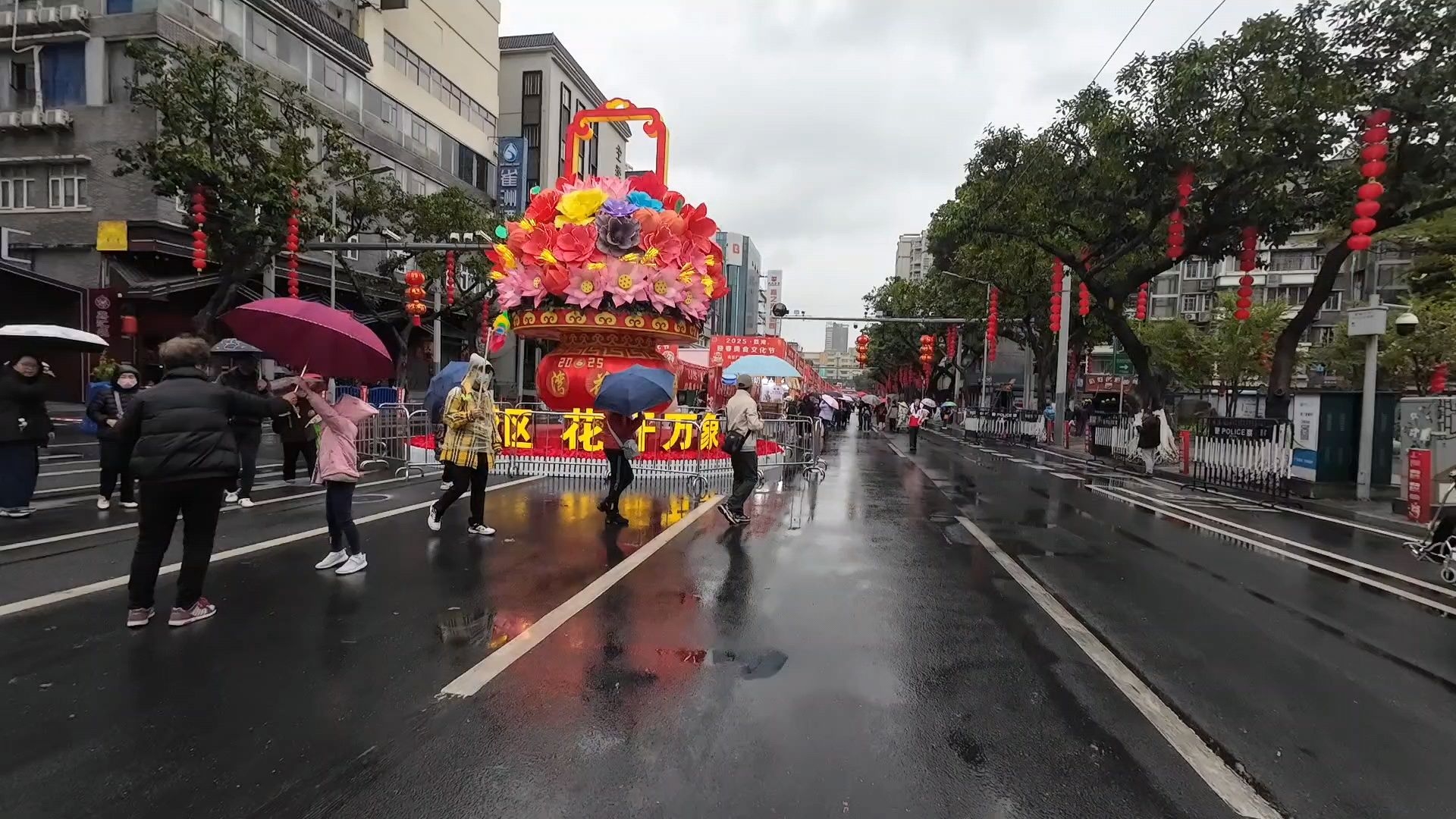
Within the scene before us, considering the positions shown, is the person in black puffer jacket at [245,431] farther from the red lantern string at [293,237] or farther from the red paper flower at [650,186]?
the red lantern string at [293,237]

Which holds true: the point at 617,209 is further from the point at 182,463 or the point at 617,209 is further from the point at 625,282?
the point at 182,463

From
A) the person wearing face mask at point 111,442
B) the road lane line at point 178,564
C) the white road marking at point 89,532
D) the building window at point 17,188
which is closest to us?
the road lane line at point 178,564

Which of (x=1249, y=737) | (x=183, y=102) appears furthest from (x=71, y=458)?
(x=1249, y=737)

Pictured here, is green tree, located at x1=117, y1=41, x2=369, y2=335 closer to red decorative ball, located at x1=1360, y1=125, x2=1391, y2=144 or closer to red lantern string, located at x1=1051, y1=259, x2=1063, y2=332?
red lantern string, located at x1=1051, y1=259, x2=1063, y2=332

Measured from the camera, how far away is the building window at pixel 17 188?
25.3 m

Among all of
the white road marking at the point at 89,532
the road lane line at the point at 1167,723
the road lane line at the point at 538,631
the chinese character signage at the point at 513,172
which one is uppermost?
the chinese character signage at the point at 513,172

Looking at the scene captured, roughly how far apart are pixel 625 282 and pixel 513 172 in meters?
30.0

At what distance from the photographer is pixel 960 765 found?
3.48 meters

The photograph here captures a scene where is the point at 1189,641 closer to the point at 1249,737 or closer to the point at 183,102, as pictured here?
the point at 1249,737

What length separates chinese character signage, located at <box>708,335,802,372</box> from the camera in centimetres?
2554

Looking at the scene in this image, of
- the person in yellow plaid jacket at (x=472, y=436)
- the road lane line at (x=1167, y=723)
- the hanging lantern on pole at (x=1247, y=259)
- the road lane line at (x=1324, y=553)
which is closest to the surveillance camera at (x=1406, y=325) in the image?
the hanging lantern on pole at (x=1247, y=259)

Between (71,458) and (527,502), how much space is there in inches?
385

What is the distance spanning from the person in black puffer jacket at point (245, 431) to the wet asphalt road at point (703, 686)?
145 centimetres

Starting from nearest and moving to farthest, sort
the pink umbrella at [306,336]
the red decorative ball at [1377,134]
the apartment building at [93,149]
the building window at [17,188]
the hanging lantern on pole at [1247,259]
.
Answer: the pink umbrella at [306,336] < the red decorative ball at [1377,134] < the hanging lantern on pole at [1247,259] < the apartment building at [93,149] < the building window at [17,188]
